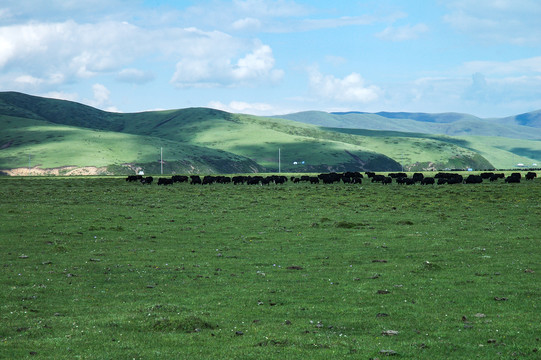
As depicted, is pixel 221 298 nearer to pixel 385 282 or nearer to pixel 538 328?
pixel 385 282

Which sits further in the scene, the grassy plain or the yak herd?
the yak herd

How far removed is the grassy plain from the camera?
44.1ft

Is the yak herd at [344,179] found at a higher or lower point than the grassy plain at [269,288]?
higher

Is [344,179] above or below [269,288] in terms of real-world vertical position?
above

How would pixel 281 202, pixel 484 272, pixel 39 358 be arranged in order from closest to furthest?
1. pixel 39 358
2. pixel 484 272
3. pixel 281 202

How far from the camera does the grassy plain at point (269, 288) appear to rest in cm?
1343

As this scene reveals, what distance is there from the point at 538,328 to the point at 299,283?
27.6 ft

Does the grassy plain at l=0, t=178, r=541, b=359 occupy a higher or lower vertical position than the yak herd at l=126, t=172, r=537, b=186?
lower

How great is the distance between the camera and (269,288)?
1977 cm

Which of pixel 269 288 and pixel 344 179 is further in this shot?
pixel 344 179

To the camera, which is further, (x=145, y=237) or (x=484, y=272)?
(x=145, y=237)

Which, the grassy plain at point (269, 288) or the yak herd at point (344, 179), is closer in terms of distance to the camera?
the grassy plain at point (269, 288)

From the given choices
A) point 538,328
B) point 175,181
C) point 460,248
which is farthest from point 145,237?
point 175,181

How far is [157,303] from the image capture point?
57.7ft
